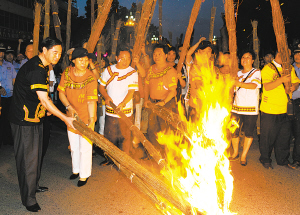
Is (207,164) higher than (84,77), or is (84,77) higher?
(84,77)

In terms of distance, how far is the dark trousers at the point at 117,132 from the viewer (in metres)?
4.42

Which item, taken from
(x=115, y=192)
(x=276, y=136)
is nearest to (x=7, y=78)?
(x=115, y=192)

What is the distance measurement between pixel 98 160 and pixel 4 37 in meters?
23.0

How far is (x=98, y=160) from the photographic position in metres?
5.05

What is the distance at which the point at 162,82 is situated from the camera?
4766mm

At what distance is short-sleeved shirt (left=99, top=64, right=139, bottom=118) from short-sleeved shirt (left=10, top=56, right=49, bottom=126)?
1322 millimetres

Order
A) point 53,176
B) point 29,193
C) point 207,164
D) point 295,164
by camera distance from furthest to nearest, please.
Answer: point 295,164 < point 53,176 < point 29,193 < point 207,164

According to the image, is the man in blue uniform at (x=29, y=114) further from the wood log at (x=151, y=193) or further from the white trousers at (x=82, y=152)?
the wood log at (x=151, y=193)

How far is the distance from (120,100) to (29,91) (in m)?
1.60

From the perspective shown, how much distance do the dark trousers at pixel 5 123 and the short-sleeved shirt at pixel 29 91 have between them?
8.46ft

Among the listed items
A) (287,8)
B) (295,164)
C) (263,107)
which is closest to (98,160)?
(263,107)

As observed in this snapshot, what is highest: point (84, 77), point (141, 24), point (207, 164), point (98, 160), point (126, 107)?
point (141, 24)

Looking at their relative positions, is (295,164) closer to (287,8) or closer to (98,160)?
(98,160)

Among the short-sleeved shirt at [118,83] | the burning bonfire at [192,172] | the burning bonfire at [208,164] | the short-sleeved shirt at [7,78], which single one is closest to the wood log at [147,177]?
the burning bonfire at [192,172]
